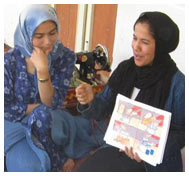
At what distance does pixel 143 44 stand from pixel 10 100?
0.77m

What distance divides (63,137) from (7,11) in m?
1.50

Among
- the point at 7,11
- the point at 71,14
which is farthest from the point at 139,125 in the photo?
the point at 7,11

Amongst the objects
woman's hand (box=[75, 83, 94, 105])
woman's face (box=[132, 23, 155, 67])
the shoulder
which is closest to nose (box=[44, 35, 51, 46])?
woman's hand (box=[75, 83, 94, 105])

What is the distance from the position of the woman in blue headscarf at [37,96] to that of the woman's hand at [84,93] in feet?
0.65

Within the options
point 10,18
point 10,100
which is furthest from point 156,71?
point 10,18

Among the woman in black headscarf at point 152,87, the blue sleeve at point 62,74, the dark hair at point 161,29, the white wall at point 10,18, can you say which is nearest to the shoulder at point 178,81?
the woman in black headscarf at point 152,87

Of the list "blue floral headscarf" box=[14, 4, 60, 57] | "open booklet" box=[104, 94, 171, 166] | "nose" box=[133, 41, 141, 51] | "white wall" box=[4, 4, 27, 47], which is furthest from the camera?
"white wall" box=[4, 4, 27, 47]

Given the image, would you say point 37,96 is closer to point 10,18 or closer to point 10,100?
point 10,100

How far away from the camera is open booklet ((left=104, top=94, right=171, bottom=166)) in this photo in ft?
3.95

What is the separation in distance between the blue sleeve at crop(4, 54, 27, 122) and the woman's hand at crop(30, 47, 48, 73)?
0.48ft

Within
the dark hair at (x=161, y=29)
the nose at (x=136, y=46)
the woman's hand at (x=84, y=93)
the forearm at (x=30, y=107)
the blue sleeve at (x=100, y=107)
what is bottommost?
the forearm at (x=30, y=107)

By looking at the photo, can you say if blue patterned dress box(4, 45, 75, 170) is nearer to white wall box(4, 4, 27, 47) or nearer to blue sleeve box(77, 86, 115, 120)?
blue sleeve box(77, 86, 115, 120)

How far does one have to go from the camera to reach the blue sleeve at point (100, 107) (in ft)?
4.83

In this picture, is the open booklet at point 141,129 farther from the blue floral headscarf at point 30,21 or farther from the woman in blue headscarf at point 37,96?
the blue floral headscarf at point 30,21
